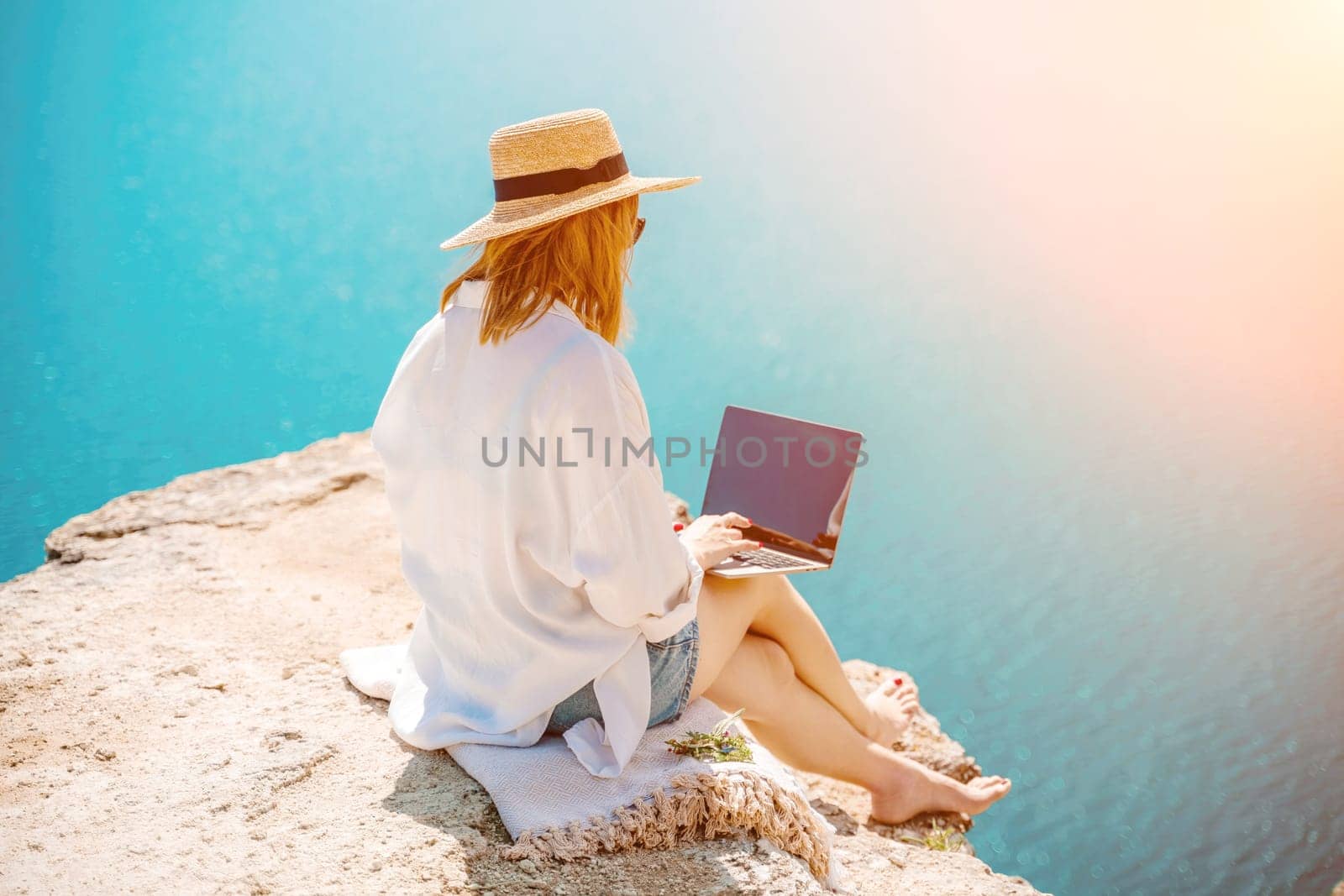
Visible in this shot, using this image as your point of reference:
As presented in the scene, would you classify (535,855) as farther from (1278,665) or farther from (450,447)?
(1278,665)

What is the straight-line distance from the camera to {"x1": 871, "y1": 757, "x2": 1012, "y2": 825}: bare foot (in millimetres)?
2137

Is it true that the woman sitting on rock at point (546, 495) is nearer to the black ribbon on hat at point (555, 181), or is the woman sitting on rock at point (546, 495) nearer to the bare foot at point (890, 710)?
the black ribbon on hat at point (555, 181)

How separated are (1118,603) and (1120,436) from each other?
4.03 ft

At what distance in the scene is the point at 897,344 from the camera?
541 centimetres

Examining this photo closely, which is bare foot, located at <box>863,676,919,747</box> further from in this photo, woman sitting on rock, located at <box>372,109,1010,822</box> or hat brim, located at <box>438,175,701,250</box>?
hat brim, located at <box>438,175,701,250</box>

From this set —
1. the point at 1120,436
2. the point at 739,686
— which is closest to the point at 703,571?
the point at 739,686

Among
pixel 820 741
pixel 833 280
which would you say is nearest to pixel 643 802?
pixel 820 741

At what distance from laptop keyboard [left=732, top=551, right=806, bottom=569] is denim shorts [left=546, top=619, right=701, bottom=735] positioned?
0.22 m

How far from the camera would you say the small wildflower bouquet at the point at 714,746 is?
1619 mm

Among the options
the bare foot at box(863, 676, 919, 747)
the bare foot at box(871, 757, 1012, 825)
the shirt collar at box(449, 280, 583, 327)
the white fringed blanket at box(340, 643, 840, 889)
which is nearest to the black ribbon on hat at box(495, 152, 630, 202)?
the shirt collar at box(449, 280, 583, 327)

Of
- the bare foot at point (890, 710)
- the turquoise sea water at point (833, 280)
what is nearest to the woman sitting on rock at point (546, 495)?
the bare foot at point (890, 710)

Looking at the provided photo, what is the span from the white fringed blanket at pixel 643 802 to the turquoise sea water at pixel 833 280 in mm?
2287

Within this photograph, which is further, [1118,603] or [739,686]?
[1118,603]


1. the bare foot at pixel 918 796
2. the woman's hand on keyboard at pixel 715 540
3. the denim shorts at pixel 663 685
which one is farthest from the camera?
the bare foot at pixel 918 796
